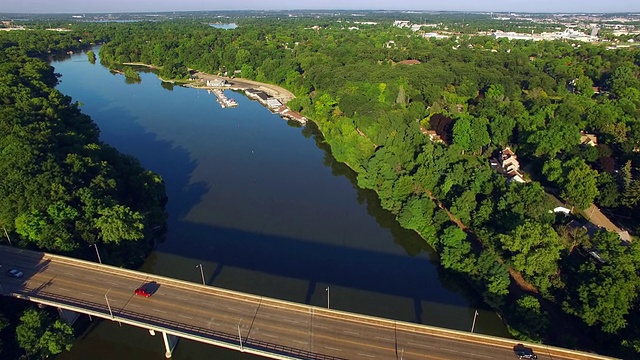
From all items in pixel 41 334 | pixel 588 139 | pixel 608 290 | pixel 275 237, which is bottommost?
pixel 275 237

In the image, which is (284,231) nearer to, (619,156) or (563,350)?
(563,350)

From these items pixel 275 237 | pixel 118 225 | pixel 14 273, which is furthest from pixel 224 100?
pixel 14 273

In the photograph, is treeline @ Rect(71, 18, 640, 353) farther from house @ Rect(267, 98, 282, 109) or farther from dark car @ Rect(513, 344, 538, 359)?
dark car @ Rect(513, 344, 538, 359)

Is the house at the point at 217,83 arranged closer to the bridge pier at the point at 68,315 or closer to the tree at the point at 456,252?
the bridge pier at the point at 68,315

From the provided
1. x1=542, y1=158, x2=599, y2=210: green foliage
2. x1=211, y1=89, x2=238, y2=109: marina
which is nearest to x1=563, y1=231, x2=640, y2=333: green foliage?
x1=542, y1=158, x2=599, y2=210: green foliage

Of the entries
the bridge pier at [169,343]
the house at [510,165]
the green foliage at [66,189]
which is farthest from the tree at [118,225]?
the house at [510,165]

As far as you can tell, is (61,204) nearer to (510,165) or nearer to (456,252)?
(456,252)
